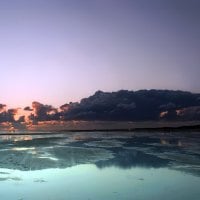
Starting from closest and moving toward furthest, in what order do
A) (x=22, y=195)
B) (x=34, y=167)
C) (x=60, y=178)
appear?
(x=22, y=195) < (x=60, y=178) < (x=34, y=167)

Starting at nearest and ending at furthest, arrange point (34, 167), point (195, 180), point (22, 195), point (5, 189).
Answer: point (22, 195), point (5, 189), point (195, 180), point (34, 167)

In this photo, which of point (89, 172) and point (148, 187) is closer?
point (148, 187)

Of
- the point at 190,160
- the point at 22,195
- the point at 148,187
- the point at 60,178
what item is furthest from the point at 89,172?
the point at 190,160

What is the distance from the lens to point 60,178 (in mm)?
18859

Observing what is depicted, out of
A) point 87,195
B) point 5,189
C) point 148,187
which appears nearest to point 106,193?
point 87,195

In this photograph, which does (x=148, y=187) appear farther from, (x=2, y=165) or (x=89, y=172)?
(x=2, y=165)

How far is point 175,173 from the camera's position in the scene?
65.2 ft

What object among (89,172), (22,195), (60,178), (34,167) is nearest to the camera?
(22,195)

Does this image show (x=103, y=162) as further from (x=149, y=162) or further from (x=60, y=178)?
(x=60, y=178)

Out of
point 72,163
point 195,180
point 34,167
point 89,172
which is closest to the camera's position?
point 195,180

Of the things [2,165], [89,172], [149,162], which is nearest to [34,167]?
[2,165]

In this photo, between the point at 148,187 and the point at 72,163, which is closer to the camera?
the point at 148,187

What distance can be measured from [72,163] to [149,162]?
585 centimetres

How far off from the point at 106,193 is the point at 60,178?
4.49 m
